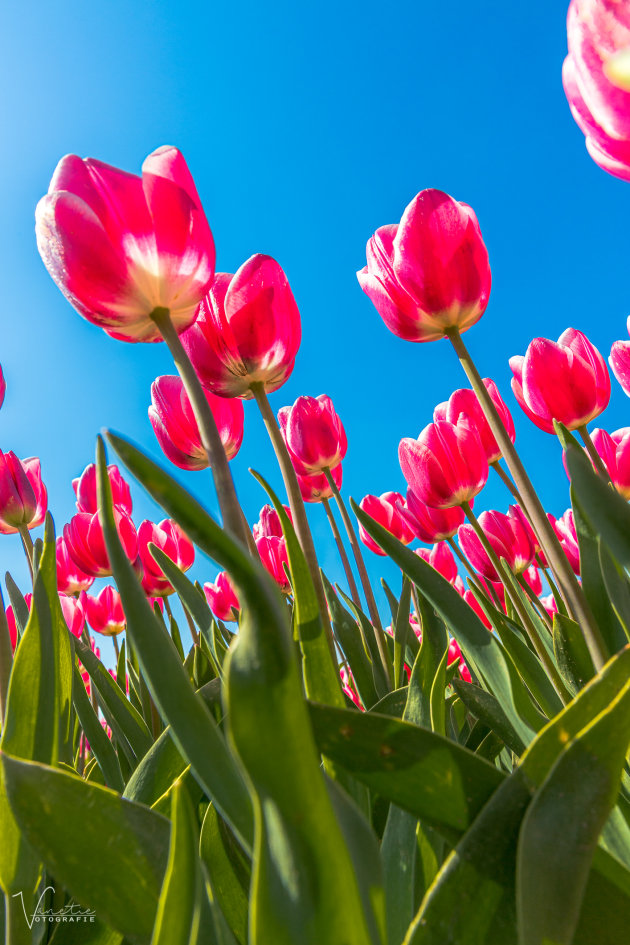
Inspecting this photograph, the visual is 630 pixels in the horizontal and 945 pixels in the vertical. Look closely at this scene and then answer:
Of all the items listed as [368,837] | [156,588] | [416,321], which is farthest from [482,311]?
[156,588]

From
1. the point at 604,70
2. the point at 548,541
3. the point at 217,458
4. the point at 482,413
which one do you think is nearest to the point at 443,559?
the point at 482,413

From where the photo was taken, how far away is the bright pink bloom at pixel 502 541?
1441mm

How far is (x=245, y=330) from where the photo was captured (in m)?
0.76

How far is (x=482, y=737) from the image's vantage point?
2.64ft

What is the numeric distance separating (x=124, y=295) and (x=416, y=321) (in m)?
0.40

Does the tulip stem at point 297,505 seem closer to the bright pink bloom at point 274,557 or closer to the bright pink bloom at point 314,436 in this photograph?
the bright pink bloom at point 314,436

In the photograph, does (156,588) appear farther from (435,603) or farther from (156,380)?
(435,603)

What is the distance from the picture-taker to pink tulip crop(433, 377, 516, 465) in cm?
117

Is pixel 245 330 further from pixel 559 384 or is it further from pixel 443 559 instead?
pixel 443 559

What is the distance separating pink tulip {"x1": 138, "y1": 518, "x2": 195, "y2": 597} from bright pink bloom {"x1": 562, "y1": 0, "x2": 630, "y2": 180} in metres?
1.11

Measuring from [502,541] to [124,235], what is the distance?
115 cm

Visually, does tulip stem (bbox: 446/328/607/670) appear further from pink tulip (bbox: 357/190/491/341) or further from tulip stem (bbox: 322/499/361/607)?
tulip stem (bbox: 322/499/361/607)
